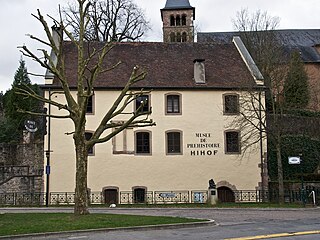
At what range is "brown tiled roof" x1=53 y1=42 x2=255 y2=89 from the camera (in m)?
32.9

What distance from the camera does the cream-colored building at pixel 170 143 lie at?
3161 centimetres

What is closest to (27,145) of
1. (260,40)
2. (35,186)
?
(35,186)

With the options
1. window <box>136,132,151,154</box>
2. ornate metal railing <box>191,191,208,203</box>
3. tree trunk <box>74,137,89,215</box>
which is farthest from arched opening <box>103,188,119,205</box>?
tree trunk <box>74,137,89,215</box>

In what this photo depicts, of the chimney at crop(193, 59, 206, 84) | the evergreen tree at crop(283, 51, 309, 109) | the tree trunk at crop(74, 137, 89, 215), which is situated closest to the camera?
the tree trunk at crop(74, 137, 89, 215)

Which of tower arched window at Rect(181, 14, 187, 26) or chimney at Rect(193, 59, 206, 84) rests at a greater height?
tower arched window at Rect(181, 14, 187, 26)

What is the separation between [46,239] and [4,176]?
24552 millimetres

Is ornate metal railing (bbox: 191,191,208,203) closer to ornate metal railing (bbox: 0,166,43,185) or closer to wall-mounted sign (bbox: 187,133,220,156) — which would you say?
wall-mounted sign (bbox: 187,133,220,156)

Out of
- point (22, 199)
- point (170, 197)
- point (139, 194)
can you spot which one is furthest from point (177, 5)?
point (22, 199)

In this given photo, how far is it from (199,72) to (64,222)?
19084 millimetres

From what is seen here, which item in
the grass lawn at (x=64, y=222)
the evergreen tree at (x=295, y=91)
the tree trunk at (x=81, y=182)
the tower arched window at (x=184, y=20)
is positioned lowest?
the grass lawn at (x=64, y=222)

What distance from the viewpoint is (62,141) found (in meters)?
31.8

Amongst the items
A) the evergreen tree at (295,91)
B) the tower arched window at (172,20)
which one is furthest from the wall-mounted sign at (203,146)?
the tower arched window at (172,20)

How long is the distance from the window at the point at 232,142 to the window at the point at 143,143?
17.3ft

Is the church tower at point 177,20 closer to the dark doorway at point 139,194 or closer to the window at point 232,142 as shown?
the window at point 232,142
